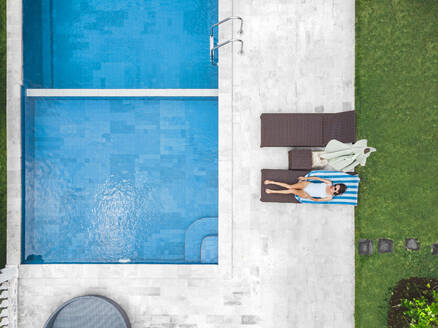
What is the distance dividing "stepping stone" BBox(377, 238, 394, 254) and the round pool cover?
175 inches

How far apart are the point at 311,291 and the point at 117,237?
360 cm

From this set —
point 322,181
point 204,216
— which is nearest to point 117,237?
point 204,216

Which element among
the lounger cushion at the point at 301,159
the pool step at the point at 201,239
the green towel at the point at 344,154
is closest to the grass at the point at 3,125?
the pool step at the point at 201,239

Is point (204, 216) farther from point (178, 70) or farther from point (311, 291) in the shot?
point (178, 70)

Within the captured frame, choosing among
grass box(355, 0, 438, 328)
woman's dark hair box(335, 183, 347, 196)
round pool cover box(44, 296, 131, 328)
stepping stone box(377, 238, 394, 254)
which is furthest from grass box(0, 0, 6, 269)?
stepping stone box(377, 238, 394, 254)

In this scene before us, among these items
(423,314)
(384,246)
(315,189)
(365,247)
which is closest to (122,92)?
(315,189)

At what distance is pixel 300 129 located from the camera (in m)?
4.14

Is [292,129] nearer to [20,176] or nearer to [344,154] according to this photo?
[344,154]

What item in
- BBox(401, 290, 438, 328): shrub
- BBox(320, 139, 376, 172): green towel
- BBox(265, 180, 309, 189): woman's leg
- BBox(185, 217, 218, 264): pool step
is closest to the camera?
BBox(401, 290, 438, 328): shrub

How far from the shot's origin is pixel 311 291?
4.28 metres

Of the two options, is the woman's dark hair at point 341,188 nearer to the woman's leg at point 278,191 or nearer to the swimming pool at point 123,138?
the woman's leg at point 278,191

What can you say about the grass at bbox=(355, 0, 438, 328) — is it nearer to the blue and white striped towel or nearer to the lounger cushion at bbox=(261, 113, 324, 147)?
the blue and white striped towel

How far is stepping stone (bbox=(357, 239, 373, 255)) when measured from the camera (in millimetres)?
4363

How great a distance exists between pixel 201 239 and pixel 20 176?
336 centimetres
